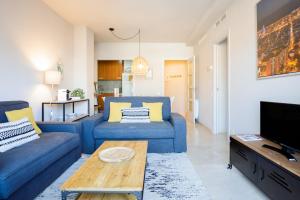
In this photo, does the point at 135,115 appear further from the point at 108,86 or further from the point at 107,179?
the point at 108,86

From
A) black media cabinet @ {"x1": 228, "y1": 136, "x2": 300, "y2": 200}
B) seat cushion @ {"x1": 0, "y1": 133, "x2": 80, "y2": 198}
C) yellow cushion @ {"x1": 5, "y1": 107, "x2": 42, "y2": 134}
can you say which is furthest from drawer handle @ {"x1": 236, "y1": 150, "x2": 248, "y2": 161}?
yellow cushion @ {"x1": 5, "y1": 107, "x2": 42, "y2": 134}

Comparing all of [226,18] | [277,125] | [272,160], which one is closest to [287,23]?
[277,125]

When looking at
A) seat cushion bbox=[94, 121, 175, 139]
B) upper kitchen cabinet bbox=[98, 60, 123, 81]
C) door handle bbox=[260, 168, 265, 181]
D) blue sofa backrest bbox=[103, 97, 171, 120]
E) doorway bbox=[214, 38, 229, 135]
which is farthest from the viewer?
upper kitchen cabinet bbox=[98, 60, 123, 81]

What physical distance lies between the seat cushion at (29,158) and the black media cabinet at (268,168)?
1.93m

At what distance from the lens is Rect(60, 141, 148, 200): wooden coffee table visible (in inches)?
51.1

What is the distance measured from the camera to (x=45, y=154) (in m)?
1.88

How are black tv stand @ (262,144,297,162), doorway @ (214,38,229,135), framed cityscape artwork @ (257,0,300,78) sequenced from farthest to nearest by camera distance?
doorway @ (214,38,229,135)
framed cityscape artwork @ (257,0,300,78)
black tv stand @ (262,144,297,162)

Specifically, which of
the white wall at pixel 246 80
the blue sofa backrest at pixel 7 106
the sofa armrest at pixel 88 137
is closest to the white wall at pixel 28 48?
the blue sofa backrest at pixel 7 106

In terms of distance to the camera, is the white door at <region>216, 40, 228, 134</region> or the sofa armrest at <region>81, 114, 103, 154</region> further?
the white door at <region>216, 40, 228, 134</region>

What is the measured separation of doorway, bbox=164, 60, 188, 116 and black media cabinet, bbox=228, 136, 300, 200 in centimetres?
555

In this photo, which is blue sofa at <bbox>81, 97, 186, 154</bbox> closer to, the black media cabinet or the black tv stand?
the black media cabinet

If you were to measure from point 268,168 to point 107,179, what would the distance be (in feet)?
4.35

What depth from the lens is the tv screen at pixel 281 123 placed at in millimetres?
1666

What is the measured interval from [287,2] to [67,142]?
2816 millimetres
